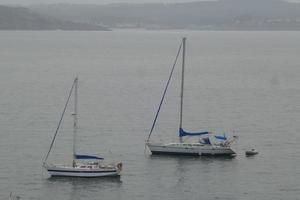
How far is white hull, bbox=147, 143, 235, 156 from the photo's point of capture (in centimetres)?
6075

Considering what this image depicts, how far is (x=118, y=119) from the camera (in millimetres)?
79625

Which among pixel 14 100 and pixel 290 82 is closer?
pixel 14 100

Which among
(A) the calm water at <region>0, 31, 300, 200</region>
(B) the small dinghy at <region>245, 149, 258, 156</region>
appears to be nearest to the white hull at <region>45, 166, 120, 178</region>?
(A) the calm water at <region>0, 31, 300, 200</region>

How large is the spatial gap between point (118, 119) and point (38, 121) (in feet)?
25.3

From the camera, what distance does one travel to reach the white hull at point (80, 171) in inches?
2106

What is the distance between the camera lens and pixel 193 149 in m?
60.8

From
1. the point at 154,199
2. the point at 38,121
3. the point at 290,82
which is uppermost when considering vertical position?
the point at 290,82

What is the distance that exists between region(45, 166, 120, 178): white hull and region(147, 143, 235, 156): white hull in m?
7.85

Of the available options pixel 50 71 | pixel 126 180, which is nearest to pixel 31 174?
pixel 126 180

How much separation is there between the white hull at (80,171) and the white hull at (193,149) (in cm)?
785

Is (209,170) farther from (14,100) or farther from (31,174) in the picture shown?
(14,100)

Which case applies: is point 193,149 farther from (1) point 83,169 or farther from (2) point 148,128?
(2) point 148,128

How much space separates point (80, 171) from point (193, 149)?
10.5 meters

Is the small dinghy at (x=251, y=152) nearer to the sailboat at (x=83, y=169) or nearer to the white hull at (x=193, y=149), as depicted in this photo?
the white hull at (x=193, y=149)
